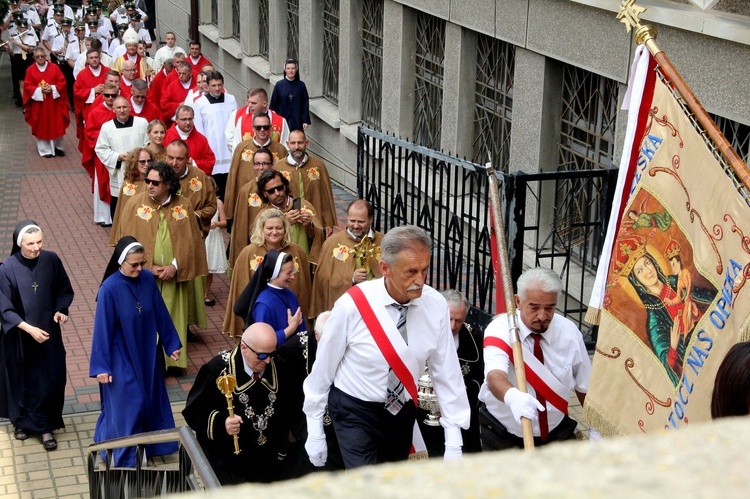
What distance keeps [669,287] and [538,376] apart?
0.93 m

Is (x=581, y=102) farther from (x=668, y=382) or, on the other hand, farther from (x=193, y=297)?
(x=668, y=382)

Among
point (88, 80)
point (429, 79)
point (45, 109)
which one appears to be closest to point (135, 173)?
point (429, 79)

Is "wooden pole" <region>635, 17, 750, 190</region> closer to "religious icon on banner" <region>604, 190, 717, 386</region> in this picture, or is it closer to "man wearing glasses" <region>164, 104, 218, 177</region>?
"religious icon on banner" <region>604, 190, 717, 386</region>

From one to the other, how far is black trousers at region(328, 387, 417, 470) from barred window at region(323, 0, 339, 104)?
12.4 meters

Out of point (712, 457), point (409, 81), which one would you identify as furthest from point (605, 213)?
point (712, 457)

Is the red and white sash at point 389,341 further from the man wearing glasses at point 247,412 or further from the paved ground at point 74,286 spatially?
the paved ground at point 74,286

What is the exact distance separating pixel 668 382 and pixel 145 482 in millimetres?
3115

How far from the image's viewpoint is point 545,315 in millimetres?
5453

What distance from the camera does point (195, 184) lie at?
11000mm

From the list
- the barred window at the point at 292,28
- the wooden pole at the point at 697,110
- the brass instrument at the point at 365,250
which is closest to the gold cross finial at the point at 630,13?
the wooden pole at the point at 697,110

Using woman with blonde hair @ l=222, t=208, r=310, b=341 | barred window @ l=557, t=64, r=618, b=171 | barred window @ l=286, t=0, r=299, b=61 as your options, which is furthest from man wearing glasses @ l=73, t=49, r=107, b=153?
woman with blonde hair @ l=222, t=208, r=310, b=341

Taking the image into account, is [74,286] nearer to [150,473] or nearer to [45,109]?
[150,473]

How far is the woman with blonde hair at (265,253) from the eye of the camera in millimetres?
8891

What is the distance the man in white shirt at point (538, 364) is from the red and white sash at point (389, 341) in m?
0.45
